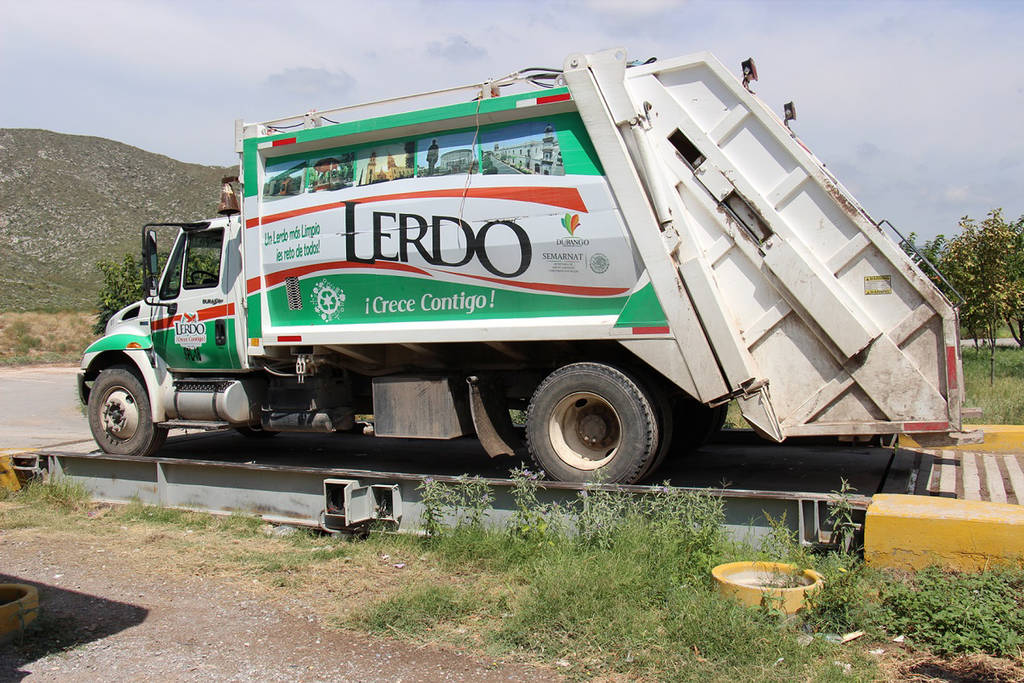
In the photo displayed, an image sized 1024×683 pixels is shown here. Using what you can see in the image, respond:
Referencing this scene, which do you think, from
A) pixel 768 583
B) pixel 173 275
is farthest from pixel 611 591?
pixel 173 275

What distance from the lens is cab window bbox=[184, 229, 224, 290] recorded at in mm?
8805

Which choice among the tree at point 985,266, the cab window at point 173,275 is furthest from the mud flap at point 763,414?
the tree at point 985,266

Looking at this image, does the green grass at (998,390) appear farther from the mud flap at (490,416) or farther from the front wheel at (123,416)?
the front wheel at (123,416)

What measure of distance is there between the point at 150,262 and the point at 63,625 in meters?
4.63

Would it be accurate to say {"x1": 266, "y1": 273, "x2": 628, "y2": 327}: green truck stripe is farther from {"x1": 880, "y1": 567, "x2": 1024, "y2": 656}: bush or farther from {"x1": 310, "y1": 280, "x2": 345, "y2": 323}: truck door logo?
{"x1": 880, "y1": 567, "x2": 1024, "y2": 656}: bush

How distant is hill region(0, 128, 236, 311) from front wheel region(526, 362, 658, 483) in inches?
1692

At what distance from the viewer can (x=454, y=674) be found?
4.29 meters

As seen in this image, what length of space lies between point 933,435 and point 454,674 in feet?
11.8

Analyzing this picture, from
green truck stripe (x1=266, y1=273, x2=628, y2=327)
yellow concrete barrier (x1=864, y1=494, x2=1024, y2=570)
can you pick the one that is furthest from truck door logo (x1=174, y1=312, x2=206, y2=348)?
yellow concrete barrier (x1=864, y1=494, x2=1024, y2=570)

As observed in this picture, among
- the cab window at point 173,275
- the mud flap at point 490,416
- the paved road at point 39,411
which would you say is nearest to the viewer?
the mud flap at point 490,416

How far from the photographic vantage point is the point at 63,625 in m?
5.10

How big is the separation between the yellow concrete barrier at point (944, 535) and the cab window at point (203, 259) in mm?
6539

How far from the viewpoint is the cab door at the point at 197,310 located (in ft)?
28.5

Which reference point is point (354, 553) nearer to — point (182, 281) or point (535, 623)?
point (535, 623)
